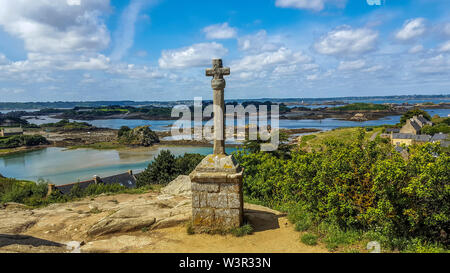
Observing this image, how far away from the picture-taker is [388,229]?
19.8 ft

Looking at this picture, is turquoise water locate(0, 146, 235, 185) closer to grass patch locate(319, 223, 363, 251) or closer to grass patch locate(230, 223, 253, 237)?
grass patch locate(230, 223, 253, 237)

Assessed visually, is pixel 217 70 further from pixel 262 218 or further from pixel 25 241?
pixel 25 241

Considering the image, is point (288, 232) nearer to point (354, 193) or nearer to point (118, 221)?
point (354, 193)

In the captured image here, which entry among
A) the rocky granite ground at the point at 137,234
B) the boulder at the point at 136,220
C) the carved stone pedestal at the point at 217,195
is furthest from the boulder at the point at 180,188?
the carved stone pedestal at the point at 217,195

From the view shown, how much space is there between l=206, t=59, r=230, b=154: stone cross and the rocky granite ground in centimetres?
233

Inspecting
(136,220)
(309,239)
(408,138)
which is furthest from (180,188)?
(408,138)

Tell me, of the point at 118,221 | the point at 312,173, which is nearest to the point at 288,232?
the point at 312,173

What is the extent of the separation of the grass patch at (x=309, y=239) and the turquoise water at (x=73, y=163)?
1586 inches

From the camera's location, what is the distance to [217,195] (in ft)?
24.1

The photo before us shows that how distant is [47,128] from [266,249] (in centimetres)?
12398

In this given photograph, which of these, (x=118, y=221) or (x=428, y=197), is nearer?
(x=428, y=197)

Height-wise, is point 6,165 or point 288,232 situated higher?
point 288,232

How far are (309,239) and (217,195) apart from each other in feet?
8.08

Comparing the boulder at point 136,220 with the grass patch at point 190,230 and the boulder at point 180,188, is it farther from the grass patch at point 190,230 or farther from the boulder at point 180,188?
the boulder at point 180,188
